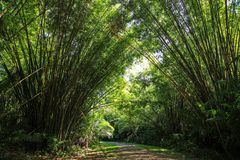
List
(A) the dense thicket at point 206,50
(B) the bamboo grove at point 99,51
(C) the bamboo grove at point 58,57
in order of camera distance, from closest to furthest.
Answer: (A) the dense thicket at point 206,50, (B) the bamboo grove at point 99,51, (C) the bamboo grove at point 58,57

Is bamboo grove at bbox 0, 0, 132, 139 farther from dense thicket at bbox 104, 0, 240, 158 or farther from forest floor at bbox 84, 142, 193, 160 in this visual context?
forest floor at bbox 84, 142, 193, 160

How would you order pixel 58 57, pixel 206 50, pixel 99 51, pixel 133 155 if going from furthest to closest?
pixel 99 51 < pixel 133 155 < pixel 58 57 < pixel 206 50

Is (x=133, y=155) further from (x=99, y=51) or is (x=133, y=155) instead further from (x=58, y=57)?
(x=58, y=57)

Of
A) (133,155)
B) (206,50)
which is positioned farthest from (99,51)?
(133,155)

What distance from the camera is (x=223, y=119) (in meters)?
4.24

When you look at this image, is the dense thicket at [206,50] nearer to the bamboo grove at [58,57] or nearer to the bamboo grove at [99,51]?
the bamboo grove at [99,51]

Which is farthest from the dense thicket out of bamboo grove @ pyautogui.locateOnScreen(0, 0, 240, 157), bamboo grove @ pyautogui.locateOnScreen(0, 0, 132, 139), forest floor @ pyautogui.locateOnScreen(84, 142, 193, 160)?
bamboo grove @ pyautogui.locateOnScreen(0, 0, 132, 139)

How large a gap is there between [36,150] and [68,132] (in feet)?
4.05

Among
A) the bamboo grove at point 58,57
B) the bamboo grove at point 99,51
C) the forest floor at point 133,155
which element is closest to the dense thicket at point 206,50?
the bamboo grove at point 99,51

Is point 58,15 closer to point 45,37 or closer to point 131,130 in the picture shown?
point 45,37

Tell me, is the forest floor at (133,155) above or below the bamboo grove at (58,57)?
below

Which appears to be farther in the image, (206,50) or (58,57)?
(58,57)

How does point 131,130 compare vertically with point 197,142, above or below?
above

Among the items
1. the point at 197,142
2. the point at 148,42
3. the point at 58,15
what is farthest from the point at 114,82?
the point at 58,15
